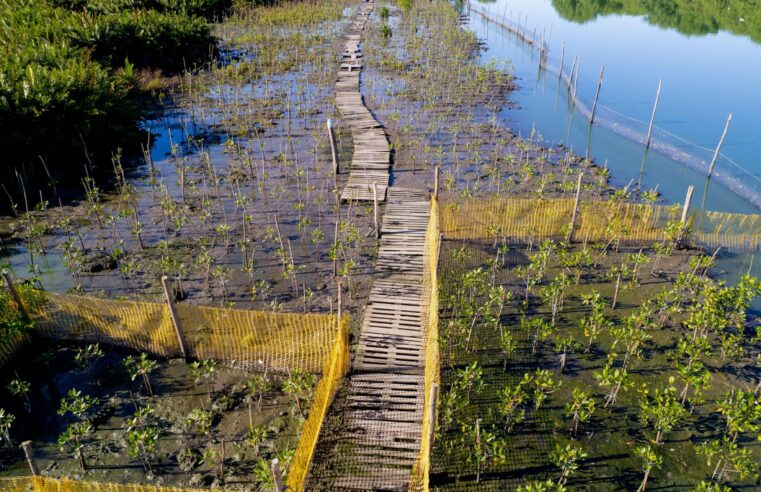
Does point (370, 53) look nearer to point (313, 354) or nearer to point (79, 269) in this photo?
point (79, 269)

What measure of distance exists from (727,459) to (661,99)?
25.5 meters

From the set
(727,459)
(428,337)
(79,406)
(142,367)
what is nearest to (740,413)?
(727,459)

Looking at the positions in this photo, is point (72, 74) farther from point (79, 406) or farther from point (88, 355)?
point (79, 406)

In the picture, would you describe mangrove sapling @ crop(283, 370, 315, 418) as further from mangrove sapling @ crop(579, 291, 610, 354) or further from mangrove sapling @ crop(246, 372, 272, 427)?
mangrove sapling @ crop(579, 291, 610, 354)

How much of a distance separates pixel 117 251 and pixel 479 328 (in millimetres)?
10113

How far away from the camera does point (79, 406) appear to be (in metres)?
8.99

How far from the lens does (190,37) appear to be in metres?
31.9

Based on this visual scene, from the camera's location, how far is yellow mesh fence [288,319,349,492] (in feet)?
25.4

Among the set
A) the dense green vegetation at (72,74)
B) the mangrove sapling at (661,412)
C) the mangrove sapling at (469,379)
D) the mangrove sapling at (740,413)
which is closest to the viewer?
the mangrove sapling at (740,413)

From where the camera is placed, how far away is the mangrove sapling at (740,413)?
332 inches

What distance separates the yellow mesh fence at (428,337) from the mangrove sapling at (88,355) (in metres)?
7.12

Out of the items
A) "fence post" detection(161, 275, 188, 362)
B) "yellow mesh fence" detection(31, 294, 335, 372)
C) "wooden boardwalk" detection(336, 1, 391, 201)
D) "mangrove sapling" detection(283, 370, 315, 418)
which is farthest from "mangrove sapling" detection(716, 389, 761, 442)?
"wooden boardwalk" detection(336, 1, 391, 201)

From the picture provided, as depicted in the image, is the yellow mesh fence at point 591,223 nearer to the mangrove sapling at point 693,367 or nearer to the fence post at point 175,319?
the mangrove sapling at point 693,367

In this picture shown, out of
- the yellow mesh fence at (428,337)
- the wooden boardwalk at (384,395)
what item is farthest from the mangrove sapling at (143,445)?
the yellow mesh fence at (428,337)
